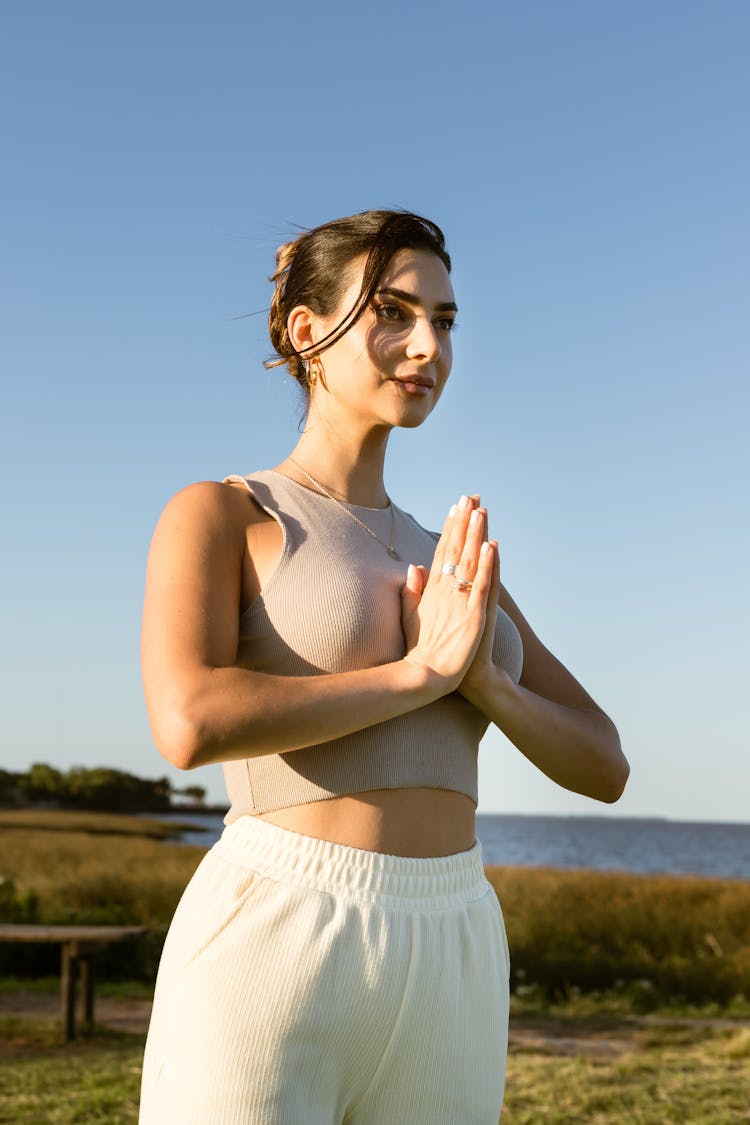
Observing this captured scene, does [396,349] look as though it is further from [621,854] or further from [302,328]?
[621,854]

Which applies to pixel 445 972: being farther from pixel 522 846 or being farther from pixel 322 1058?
pixel 522 846

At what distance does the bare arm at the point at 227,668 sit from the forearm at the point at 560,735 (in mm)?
129

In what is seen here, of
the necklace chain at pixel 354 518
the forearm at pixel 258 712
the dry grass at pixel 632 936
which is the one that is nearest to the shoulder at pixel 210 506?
the necklace chain at pixel 354 518

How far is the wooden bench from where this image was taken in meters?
8.34

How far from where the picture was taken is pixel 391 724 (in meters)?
1.76

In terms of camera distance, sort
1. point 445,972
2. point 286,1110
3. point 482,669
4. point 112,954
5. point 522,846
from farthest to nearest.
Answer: point 522,846, point 112,954, point 482,669, point 445,972, point 286,1110

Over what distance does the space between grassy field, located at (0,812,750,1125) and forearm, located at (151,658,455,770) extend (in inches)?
175

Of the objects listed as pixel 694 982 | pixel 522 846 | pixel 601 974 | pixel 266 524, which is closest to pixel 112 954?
pixel 601 974

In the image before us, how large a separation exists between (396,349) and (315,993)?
0.98 m

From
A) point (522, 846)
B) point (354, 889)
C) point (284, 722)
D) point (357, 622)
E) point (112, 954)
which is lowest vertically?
point (522, 846)

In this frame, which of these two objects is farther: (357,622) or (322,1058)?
(357,622)

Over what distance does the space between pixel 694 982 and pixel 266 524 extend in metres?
10.2

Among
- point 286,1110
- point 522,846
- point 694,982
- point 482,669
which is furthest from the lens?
point 522,846

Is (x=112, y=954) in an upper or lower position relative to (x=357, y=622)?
lower
